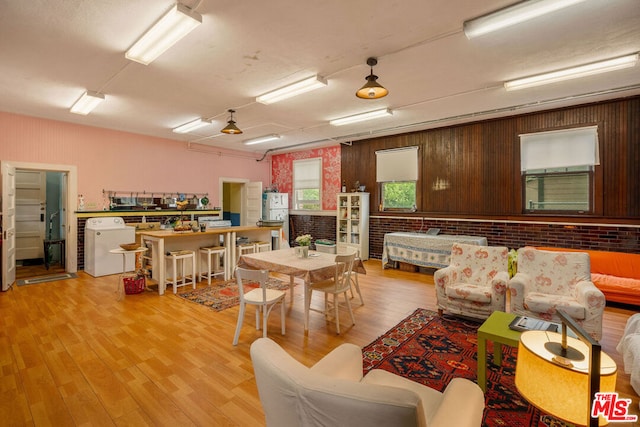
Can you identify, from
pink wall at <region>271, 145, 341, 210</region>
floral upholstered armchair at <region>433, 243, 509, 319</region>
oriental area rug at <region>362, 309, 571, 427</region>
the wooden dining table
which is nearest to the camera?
oriental area rug at <region>362, 309, 571, 427</region>

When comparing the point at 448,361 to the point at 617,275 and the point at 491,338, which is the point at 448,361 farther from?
the point at 617,275

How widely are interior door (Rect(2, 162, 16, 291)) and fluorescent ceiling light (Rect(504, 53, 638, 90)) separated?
7.83 m

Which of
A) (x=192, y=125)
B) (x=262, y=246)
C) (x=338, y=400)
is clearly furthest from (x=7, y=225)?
(x=338, y=400)

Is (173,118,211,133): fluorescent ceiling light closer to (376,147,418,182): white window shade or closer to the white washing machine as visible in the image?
the white washing machine

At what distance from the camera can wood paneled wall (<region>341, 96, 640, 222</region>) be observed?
4.72 m

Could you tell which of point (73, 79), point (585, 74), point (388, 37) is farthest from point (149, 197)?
point (585, 74)

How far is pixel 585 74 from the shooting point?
3.74 meters

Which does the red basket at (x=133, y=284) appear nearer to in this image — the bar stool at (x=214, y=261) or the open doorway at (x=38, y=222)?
the bar stool at (x=214, y=261)

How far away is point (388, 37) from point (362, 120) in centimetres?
287

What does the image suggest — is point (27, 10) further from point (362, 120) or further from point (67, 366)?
point (362, 120)

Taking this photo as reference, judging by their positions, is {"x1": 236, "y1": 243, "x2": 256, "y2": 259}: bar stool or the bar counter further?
{"x1": 236, "y1": 243, "x2": 256, "y2": 259}: bar stool

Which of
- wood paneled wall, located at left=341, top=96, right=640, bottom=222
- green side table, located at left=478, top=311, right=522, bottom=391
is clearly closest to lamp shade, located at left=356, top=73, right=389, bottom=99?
green side table, located at left=478, top=311, right=522, bottom=391

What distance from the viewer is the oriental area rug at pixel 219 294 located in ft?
14.2

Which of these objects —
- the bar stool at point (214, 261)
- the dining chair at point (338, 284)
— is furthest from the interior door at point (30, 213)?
the dining chair at point (338, 284)
